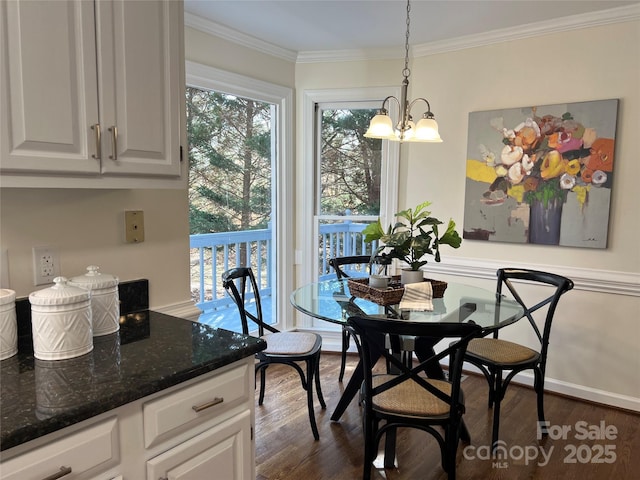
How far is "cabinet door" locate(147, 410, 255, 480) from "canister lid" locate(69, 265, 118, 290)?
58cm

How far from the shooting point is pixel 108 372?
120cm

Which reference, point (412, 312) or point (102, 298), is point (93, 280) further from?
point (412, 312)

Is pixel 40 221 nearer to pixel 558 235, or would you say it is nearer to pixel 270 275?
pixel 270 275

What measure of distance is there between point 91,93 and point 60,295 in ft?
1.91

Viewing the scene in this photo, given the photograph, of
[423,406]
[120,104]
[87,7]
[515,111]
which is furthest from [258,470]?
[515,111]

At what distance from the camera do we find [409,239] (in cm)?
245

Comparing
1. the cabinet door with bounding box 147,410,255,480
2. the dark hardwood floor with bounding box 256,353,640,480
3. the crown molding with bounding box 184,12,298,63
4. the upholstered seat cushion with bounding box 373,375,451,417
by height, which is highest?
the crown molding with bounding box 184,12,298,63

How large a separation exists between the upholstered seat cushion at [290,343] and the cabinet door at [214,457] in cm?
108

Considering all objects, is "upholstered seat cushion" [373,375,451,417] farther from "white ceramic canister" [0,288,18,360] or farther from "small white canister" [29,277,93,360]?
"white ceramic canister" [0,288,18,360]

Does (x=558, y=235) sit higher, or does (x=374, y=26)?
(x=374, y=26)

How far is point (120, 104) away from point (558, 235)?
2.81m

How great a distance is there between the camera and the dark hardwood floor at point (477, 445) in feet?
7.42

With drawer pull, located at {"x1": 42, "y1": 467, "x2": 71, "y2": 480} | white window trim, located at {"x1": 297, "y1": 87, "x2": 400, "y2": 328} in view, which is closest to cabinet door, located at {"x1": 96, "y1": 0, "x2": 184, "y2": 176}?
drawer pull, located at {"x1": 42, "y1": 467, "x2": 71, "y2": 480}

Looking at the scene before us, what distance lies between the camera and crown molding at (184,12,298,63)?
2.94 meters
